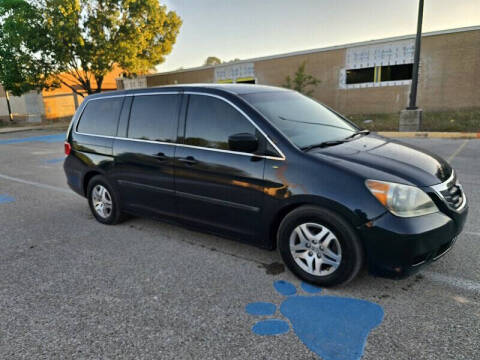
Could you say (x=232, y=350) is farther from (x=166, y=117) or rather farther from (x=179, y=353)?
(x=166, y=117)

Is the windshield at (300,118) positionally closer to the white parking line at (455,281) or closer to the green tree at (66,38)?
the white parking line at (455,281)

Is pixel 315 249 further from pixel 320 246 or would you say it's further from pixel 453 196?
pixel 453 196

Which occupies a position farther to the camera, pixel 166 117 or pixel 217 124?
pixel 166 117

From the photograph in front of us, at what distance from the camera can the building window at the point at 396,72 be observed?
791 inches

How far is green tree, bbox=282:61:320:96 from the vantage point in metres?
21.2

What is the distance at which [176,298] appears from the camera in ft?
10.2

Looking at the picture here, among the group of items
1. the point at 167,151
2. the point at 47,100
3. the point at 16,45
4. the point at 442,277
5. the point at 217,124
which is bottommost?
the point at 442,277

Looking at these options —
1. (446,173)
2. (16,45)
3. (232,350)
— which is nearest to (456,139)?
(446,173)

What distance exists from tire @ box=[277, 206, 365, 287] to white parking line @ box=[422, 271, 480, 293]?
33.2 inches

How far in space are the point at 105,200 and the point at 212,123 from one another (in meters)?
2.16

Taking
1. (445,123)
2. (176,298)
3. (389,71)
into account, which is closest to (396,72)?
(389,71)

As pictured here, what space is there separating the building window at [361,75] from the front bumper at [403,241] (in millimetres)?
20280

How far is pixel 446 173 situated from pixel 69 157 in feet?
16.1

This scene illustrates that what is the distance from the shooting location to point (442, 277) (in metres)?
3.29
